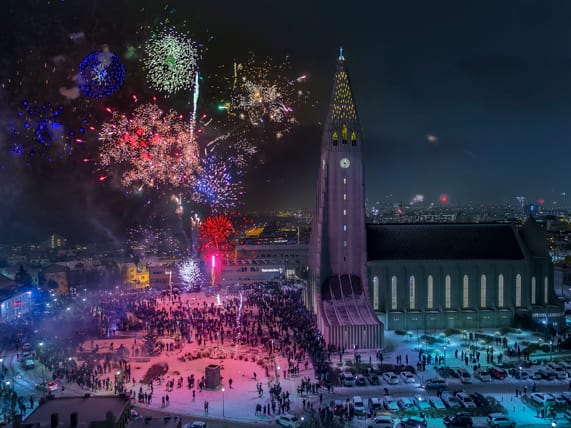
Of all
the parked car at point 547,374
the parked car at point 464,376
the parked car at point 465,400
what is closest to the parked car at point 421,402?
the parked car at point 465,400

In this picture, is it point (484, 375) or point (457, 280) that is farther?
point (457, 280)

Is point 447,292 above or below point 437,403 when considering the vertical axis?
above

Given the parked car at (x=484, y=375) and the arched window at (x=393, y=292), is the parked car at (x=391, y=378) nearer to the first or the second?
the parked car at (x=484, y=375)

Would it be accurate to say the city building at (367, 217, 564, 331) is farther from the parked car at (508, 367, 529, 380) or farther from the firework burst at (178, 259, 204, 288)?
the firework burst at (178, 259, 204, 288)

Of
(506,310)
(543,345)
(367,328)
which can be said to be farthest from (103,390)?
(506,310)

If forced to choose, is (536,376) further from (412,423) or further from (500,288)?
(500,288)

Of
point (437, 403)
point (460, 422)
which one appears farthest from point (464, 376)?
point (460, 422)

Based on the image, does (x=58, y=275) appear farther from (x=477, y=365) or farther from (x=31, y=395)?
(x=477, y=365)
